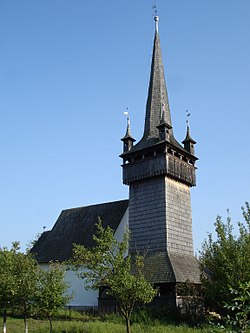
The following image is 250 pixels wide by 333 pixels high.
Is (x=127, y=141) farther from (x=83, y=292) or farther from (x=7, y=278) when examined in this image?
(x=7, y=278)

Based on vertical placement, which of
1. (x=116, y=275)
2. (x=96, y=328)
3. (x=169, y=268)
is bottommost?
(x=96, y=328)

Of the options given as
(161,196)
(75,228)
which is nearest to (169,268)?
(161,196)

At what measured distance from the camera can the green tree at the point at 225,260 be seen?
19031 mm

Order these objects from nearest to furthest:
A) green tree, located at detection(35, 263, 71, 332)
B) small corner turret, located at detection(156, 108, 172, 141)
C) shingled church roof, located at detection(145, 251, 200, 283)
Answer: green tree, located at detection(35, 263, 71, 332) < shingled church roof, located at detection(145, 251, 200, 283) < small corner turret, located at detection(156, 108, 172, 141)

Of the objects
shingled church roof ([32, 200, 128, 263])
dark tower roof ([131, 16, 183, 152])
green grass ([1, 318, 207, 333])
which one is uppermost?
dark tower roof ([131, 16, 183, 152])

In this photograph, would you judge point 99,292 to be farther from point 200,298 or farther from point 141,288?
point 141,288

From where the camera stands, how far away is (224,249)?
20031 millimetres

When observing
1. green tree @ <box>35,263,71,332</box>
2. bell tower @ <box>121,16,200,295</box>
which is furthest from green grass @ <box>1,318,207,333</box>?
bell tower @ <box>121,16,200,295</box>

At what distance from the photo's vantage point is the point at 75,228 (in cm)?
3756

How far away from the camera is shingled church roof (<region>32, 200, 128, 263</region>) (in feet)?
114

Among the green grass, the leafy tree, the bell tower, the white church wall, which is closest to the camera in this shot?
the green grass

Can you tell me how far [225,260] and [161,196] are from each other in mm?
10966

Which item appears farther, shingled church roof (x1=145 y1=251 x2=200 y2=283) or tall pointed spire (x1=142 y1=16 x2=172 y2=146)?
tall pointed spire (x1=142 y1=16 x2=172 y2=146)

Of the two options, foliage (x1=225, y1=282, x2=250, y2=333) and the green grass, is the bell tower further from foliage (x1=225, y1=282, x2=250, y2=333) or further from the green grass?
foliage (x1=225, y1=282, x2=250, y2=333)
